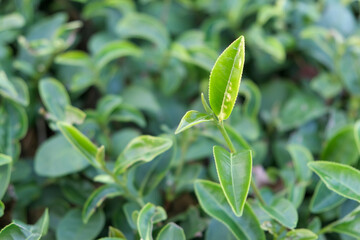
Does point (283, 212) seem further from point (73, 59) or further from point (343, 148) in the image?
point (73, 59)

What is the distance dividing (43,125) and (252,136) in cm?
58

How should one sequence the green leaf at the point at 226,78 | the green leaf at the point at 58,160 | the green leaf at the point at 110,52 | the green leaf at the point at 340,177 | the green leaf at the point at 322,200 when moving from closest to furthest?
the green leaf at the point at 226,78 → the green leaf at the point at 340,177 → the green leaf at the point at 322,200 → the green leaf at the point at 58,160 → the green leaf at the point at 110,52

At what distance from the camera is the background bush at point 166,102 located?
86cm

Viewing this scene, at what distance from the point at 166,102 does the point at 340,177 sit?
1.93 feet

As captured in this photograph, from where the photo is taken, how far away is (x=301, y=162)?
88 centimetres

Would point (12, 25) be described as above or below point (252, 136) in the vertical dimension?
above

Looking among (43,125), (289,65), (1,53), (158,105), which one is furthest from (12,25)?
(289,65)

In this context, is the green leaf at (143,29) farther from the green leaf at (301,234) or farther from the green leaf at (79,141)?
the green leaf at (301,234)

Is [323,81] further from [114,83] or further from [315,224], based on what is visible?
[114,83]

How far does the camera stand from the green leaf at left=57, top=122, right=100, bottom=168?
2.35 ft

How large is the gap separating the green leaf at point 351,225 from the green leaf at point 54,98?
61 cm

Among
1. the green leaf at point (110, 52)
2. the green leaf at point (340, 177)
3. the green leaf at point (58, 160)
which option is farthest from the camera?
the green leaf at point (110, 52)

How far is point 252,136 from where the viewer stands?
3.29 ft

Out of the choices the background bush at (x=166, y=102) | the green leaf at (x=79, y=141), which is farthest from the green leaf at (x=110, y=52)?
the green leaf at (x=79, y=141)
